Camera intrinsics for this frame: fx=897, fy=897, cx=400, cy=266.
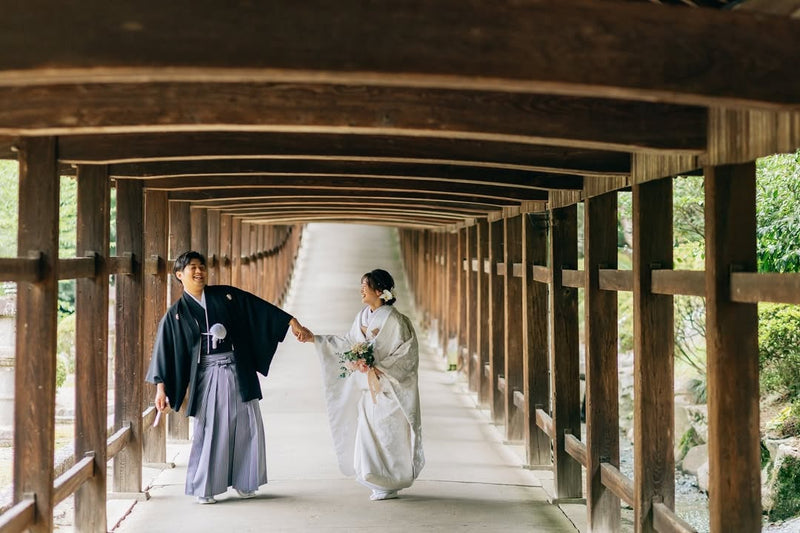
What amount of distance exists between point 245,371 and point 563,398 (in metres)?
2.20

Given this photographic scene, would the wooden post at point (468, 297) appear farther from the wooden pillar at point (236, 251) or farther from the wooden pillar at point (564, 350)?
the wooden pillar at point (564, 350)

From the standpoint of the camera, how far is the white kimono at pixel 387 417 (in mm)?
6129

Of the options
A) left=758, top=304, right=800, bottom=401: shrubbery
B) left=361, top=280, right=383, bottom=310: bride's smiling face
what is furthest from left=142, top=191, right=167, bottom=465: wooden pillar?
left=758, top=304, right=800, bottom=401: shrubbery

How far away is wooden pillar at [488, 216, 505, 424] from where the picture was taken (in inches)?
352

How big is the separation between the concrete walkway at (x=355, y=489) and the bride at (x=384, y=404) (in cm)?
20

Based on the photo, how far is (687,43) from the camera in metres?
2.53

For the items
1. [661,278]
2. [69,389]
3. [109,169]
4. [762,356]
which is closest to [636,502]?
[661,278]

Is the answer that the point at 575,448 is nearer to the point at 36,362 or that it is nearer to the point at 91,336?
the point at 91,336

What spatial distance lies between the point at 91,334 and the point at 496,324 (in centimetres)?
475

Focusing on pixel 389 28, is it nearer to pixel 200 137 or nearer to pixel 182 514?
pixel 200 137

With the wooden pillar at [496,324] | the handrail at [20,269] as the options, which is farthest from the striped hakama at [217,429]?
the wooden pillar at [496,324]

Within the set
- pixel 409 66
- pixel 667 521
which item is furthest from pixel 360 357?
pixel 409 66

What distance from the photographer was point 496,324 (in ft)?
29.3

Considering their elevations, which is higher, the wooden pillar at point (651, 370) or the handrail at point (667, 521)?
the wooden pillar at point (651, 370)
